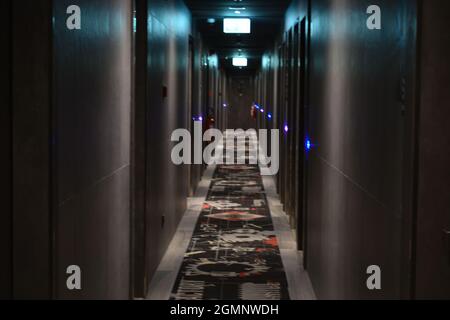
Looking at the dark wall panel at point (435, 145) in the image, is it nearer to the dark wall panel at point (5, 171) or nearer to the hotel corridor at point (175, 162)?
the hotel corridor at point (175, 162)

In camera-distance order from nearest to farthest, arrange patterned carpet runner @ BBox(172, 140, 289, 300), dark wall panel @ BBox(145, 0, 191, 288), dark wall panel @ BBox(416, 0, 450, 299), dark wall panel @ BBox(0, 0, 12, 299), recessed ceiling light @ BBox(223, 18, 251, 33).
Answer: dark wall panel @ BBox(416, 0, 450, 299)
dark wall panel @ BBox(0, 0, 12, 299)
patterned carpet runner @ BBox(172, 140, 289, 300)
dark wall panel @ BBox(145, 0, 191, 288)
recessed ceiling light @ BBox(223, 18, 251, 33)

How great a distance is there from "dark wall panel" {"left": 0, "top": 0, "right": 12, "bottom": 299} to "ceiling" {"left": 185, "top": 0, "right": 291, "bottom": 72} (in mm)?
7436

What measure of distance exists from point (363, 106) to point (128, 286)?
245 cm

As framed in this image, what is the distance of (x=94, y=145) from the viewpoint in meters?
3.70

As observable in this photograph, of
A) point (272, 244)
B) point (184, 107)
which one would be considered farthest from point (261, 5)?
point (272, 244)

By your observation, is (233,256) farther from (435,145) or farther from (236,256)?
(435,145)

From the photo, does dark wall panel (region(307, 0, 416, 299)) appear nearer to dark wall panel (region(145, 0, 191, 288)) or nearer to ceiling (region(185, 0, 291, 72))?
dark wall panel (region(145, 0, 191, 288))

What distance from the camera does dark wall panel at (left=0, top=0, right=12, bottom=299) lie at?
8.63 feet

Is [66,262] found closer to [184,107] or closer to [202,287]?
[202,287]

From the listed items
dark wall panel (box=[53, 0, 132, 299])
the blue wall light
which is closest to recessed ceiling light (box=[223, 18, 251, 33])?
the blue wall light

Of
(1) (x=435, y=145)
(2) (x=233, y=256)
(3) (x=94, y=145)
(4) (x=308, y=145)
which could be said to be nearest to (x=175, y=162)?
(2) (x=233, y=256)

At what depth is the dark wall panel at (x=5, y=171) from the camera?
2.63m

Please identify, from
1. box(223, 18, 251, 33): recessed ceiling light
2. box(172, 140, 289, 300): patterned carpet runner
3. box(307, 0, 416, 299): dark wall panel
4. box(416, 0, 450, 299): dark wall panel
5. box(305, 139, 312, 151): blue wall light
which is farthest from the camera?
box(223, 18, 251, 33): recessed ceiling light
